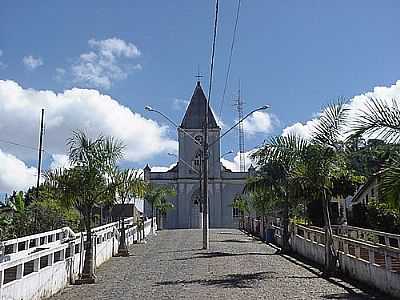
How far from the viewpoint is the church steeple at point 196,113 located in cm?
7231

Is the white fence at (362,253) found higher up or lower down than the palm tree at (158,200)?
lower down

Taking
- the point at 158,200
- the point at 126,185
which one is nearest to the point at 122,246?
the point at 126,185

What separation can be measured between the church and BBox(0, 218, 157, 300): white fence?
49.1 m

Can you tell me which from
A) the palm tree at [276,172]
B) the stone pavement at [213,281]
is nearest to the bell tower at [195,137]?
the palm tree at [276,172]

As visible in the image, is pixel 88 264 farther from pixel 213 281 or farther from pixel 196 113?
pixel 196 113

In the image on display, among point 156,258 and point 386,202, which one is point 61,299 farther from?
point 156,258

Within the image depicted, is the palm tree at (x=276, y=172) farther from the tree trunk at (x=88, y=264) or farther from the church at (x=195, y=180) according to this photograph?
the church at (x=195, y=180)

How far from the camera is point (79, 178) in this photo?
54.2 feet

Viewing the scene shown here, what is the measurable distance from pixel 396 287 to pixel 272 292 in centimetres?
273

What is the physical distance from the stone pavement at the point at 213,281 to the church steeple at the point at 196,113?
4945cm

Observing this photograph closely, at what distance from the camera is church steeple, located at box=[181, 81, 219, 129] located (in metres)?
72.3

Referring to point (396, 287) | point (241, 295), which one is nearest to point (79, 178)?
point (241, 295)

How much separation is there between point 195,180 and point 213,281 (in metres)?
57.3

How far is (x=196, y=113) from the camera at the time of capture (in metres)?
73.0
